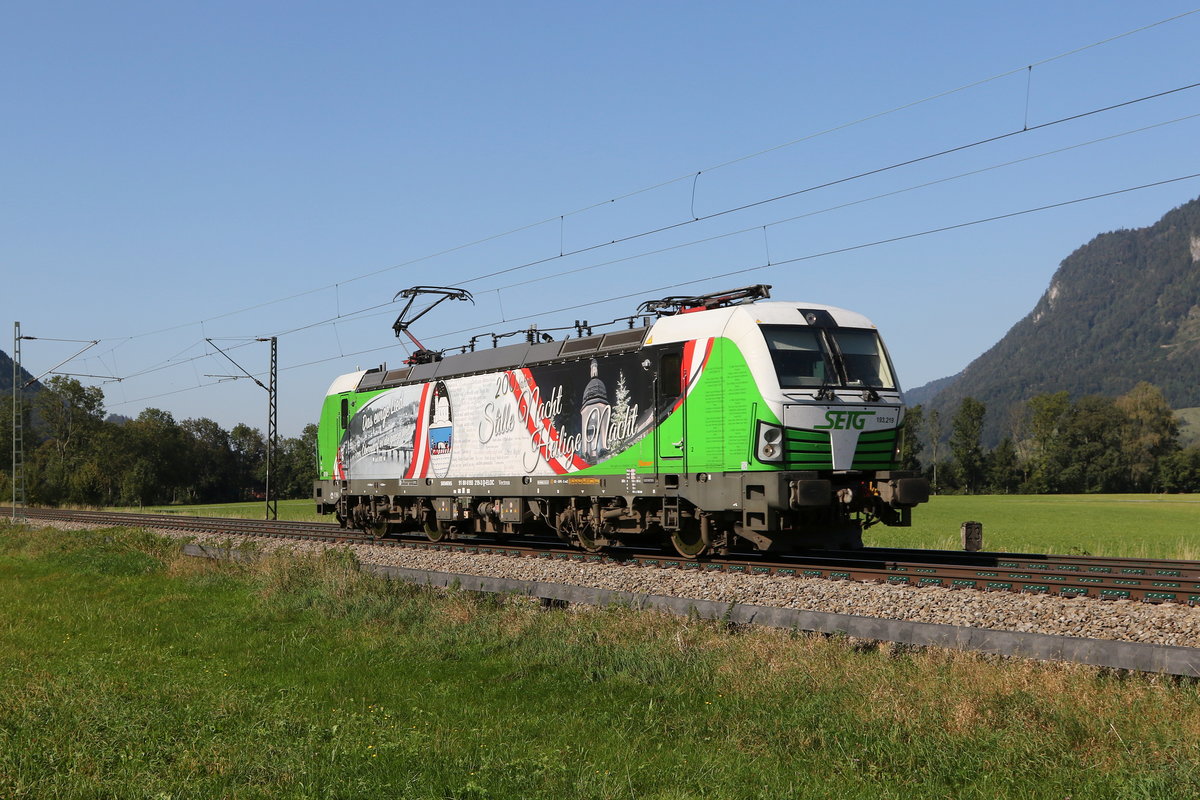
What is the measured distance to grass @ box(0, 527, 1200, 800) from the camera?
260 inches

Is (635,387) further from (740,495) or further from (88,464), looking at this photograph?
(88,464)

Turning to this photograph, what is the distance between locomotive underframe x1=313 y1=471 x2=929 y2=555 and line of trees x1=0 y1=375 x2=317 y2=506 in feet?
230

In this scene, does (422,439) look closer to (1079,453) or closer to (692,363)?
(692,363)

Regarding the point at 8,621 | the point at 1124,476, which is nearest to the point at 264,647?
the point at 8,621

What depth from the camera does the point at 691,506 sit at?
1777 centimetres

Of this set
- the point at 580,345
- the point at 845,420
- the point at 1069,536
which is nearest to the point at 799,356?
the point at 845,420

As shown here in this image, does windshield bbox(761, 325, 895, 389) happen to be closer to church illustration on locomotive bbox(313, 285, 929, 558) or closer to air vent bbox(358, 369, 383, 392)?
church illustration on locomotive bbox(313, 285, 929, 558)

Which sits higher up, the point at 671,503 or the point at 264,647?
the point at 671,503

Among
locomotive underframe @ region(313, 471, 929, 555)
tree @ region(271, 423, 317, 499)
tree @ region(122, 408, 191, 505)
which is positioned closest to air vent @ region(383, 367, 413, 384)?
locomotive underframe @ region(313, 471, 929, 555)

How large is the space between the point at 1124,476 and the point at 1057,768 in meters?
122

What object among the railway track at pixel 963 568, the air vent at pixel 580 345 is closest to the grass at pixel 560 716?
the railway track at pixel 963 568

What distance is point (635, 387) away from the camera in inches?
728

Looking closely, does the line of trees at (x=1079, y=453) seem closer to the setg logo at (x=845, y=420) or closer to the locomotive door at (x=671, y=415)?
the locomotive door at (x=671, y=415)

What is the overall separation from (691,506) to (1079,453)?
11111 centimetres
